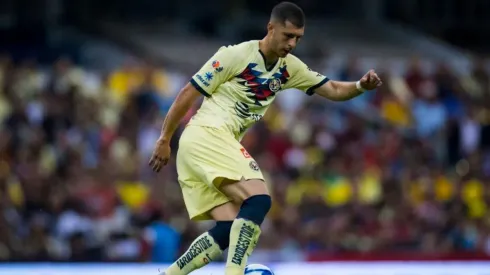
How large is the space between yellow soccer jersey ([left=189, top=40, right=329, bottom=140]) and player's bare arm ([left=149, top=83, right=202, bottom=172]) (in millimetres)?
76

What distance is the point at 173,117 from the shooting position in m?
10.4

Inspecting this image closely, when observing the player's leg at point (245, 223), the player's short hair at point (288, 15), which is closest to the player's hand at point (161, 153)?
the player's leg at point (245, 223)

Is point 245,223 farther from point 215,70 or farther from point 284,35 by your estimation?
point 284,35

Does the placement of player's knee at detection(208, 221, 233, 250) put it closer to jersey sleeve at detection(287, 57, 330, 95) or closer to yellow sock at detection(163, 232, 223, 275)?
yellow sock at detection(163, 232, 223, 275)

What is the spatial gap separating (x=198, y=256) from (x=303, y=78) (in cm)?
156

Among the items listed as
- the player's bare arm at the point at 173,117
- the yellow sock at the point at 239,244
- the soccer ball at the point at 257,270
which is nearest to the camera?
the yellow sock at the point at 239,244

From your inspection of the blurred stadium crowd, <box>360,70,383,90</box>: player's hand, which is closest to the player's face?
<box>360,70,383,90</box>: player's hand

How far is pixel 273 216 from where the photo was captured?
17.6 m

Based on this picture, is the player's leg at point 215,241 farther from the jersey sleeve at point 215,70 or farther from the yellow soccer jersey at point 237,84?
the jersey sleeve at point 215,70

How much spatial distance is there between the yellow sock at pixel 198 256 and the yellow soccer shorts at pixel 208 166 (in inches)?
7.6

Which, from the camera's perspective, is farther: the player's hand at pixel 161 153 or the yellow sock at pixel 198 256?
the yellow sock at pixel 198 256

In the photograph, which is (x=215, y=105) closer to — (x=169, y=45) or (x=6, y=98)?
(x=6, y=98)

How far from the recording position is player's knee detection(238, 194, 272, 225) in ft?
33.3

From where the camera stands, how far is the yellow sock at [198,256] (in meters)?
10.6
